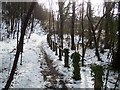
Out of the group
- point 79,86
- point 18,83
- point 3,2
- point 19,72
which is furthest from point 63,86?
point 3,2

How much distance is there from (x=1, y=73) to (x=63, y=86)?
180 inches

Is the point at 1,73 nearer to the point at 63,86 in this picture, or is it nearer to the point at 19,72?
the point at 19,72

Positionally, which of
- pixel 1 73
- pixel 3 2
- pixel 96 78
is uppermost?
pixel 3 2

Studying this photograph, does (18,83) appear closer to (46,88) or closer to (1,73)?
(46,88)

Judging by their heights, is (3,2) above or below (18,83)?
above

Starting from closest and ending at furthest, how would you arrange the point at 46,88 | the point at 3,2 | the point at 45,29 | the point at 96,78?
the point at 96,78
the point at 46,88
the point at 3,2
the point at 45,29

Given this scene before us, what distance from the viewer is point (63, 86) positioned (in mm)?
10922

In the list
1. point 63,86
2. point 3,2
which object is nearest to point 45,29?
point 3,2

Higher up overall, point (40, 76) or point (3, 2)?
point (3, 2)

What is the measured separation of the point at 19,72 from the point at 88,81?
13.8ft

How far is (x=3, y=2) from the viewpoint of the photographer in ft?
134

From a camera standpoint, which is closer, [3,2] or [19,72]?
[19,72]

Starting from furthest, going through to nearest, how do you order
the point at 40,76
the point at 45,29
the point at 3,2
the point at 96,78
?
the point at 45,29
the point at 3,2
the point at 40,76
the point at 96,78

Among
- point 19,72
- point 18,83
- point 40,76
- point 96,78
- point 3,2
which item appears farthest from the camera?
point 3,2
